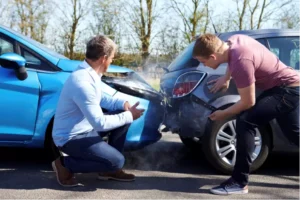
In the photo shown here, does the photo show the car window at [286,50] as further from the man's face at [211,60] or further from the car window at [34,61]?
the car window at [34,61]

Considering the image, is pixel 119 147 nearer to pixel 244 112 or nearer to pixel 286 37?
pixel 244 112

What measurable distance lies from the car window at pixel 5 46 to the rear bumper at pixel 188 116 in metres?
1.60

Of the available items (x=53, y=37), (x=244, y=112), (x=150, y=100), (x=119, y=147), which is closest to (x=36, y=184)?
(x=119, y=147)

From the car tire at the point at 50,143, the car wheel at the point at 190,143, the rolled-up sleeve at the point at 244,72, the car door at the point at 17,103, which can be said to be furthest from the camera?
the car wheel at the point at 190,143

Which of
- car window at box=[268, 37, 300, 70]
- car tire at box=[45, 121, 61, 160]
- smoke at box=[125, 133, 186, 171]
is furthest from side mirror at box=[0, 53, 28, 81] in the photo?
car window at box=[268, 37, 300, 70]

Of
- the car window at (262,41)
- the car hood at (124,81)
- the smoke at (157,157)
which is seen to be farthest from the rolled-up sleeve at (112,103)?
the car window at (262,41)

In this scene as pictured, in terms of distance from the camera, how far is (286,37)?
13.1 feet

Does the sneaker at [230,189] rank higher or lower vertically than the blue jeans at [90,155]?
lower

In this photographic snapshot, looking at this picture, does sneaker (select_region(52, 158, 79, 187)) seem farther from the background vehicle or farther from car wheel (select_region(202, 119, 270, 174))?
car wheel (select_region(202, 119, 270, 174))

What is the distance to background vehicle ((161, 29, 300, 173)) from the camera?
373 cm

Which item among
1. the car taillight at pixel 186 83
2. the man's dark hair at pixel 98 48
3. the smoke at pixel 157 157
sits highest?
the man's dark hair at pixel 98 48

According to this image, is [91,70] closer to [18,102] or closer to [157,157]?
[18,102]

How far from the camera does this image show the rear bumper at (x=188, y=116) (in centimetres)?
379

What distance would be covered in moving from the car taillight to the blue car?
9.4 inches
